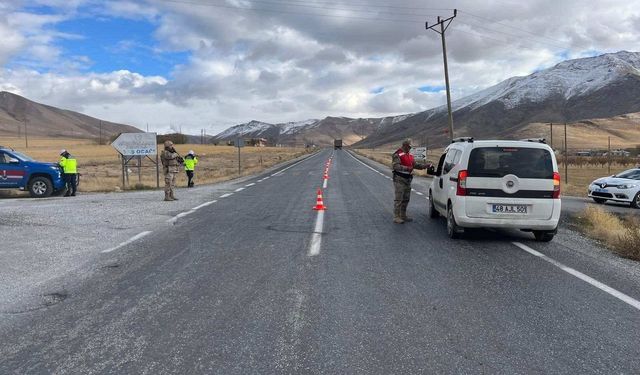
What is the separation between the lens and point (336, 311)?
5195 millimetres

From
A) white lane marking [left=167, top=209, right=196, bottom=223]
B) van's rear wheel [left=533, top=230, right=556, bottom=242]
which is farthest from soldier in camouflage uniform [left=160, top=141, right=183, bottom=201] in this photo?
van's rear wheel [left=533, top=230, right=556, bottom=242]

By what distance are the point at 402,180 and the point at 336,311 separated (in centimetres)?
669

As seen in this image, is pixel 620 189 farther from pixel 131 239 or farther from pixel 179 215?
pixel 131 239

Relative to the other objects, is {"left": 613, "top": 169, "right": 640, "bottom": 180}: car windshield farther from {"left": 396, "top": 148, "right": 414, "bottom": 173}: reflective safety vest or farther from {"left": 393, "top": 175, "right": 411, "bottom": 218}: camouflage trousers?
{"left": 393, "top": 175, "right": 411, "bottom": 218}: camouflage trousers

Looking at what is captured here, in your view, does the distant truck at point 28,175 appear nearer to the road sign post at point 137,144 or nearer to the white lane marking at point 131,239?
the road sign post at point 137,144

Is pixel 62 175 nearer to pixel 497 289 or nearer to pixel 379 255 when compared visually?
pixel 379 255

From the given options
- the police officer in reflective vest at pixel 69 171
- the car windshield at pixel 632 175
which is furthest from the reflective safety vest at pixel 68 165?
the car windshield at pixel 632 175

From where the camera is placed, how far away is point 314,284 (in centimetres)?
618

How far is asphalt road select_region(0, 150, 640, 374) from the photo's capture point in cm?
405

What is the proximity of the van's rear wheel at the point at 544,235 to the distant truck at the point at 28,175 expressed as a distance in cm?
1613

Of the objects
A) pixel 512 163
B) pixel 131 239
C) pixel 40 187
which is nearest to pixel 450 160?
pixel 512 163

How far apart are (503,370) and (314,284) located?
2.68 m

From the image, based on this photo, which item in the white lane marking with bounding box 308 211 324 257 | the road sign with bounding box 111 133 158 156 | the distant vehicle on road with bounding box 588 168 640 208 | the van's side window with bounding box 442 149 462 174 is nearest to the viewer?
the white lane marking with bounding box 308 211 324 257

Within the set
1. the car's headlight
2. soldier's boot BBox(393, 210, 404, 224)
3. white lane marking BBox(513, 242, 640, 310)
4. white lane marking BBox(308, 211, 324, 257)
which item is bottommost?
white lane marking BBox(513, 242, 640, 310)
